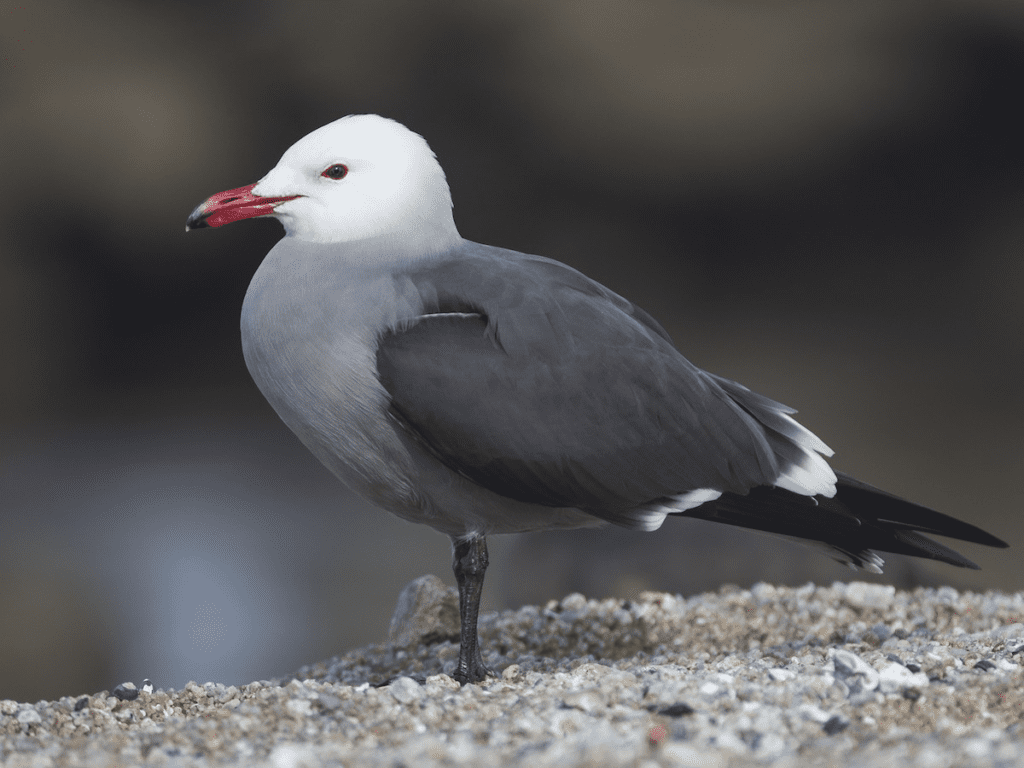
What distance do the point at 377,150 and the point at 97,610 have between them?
5.01m

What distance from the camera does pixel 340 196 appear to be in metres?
3.28

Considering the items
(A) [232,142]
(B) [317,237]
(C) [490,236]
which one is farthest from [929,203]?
(B) [317,237]

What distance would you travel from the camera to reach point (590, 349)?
10.2 feet

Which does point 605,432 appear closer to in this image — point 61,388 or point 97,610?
point 97,610

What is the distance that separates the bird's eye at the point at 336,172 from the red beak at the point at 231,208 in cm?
10

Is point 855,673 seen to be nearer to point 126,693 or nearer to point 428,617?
point 126,693

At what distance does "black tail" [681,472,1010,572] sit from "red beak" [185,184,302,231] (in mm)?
1472

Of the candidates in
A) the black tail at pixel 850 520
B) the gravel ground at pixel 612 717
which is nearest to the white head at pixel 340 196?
the black tail at pixel 850 520

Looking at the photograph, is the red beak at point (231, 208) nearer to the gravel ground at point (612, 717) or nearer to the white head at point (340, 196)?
the white head at point (340, 196)

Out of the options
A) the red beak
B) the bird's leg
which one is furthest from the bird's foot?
the red beak

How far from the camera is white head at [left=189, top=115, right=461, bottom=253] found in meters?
3.26

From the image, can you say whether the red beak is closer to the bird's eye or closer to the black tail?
the bird's eye

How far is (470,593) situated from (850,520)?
3.64 feet

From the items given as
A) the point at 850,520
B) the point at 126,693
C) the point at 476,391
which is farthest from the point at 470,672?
the point at 850,520
